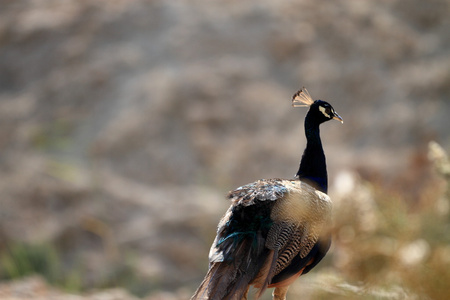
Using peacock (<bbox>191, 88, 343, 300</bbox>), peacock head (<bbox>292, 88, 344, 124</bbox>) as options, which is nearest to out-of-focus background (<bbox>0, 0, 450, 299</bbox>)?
peacock head (<bbox>292, 88, 344, 124</bbox>)

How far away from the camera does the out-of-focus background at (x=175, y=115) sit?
694 cm

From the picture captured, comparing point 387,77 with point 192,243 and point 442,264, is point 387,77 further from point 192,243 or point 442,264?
point 442,264

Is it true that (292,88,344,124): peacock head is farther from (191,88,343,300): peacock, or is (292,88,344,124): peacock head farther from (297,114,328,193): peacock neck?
(191,88,343,300): peacock

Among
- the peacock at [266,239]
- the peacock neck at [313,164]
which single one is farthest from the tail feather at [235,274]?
the peacock neck at [313,164]

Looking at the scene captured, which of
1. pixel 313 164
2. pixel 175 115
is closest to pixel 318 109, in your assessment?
pixel 313 164

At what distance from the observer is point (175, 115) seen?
26.1 ft

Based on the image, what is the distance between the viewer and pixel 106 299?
15.1 ft

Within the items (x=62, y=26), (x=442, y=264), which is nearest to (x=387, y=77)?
(x=62, y=26)

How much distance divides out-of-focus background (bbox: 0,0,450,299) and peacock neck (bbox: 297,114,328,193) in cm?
261

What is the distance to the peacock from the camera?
262 centimetres

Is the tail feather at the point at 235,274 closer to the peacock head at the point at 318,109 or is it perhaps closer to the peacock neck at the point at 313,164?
the peacock neck at the point at 313,164

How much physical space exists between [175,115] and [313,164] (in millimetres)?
4818

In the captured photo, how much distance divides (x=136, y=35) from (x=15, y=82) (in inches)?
69.1

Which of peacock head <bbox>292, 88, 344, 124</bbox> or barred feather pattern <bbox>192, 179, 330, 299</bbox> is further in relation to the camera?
peacock head <bbox>292, 88, 344, 124</bbox>
